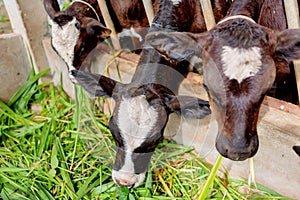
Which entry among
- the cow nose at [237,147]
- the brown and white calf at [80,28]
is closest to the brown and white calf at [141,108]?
the cow nose at [237,147]

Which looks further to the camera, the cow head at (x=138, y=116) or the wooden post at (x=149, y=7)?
the wooden post at (x=149, y=7)

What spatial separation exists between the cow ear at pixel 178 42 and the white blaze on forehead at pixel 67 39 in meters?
1.13

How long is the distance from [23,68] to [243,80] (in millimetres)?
2676

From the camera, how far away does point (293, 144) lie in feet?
6.58

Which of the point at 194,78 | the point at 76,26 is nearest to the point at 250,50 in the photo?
the point at 194,78

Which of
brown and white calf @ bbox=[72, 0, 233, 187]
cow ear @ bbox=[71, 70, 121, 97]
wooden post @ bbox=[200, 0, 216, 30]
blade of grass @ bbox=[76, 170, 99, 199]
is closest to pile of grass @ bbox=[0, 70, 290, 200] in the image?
blade of grass @ bbox=[76, 170, 99, 199]

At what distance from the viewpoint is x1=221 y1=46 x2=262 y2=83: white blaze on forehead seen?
1664mm

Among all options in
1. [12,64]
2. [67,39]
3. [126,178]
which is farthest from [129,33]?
[126,178]

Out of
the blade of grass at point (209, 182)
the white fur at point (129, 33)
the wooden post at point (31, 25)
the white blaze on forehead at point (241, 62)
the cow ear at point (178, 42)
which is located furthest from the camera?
the wooden post at point (31, 25)

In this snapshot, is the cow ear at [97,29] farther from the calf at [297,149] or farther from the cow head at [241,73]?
the calf at [297,149]

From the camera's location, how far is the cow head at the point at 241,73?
1.67m

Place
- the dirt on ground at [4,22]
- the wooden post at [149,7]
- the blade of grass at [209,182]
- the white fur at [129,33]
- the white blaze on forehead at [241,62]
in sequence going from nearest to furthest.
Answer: the white blaze on forehead at [241,62] → the blade of grass at [209,182] → the wooden post at [149,7] → the white fur at [129,33] → the dirt on ground at [4,22]

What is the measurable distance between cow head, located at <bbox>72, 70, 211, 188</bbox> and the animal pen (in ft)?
0.75

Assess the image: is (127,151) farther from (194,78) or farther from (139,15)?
(139,15)
